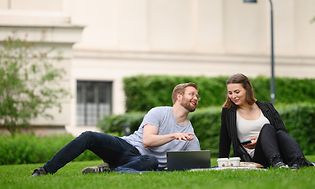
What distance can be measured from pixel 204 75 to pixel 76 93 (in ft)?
17.2

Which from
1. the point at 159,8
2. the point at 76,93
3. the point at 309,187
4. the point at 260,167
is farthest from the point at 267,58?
the point at 309,187

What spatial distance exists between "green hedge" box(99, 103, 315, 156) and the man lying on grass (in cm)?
1054

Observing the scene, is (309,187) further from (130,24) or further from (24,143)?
(130,24)

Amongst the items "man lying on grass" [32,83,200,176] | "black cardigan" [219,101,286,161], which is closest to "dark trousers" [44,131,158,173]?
"man lying on grass" [32,83,200,176]

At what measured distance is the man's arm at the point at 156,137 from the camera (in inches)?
474

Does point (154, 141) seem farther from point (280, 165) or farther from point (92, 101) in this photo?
point (92, 101)

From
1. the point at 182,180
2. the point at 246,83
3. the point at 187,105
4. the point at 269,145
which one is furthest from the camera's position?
the point at 246,83

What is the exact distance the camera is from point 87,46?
40.2m

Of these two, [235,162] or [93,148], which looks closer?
[93,148]

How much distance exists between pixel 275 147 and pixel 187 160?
40.5 inches

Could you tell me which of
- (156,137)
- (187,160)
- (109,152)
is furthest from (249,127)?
(109,152)

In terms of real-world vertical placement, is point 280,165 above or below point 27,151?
above

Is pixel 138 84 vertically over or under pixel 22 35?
under

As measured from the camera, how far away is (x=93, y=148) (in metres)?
12.1
